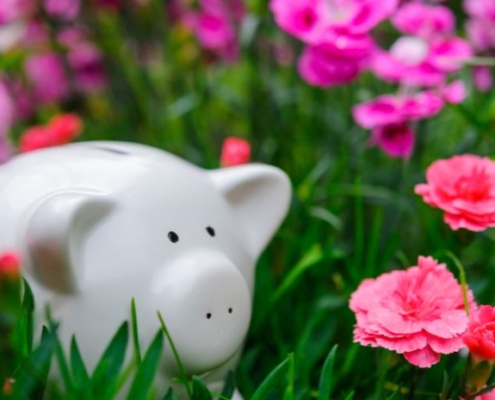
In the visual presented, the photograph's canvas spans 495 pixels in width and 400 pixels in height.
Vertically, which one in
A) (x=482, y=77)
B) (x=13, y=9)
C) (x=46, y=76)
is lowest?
(x=46, y=76)

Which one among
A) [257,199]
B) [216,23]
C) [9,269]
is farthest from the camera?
[216,23]

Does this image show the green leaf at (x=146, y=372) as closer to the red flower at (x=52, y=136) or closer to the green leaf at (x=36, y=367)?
the green leaf at (x=36, y=367)

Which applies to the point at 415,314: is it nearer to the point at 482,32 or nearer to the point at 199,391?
the point at 199,391

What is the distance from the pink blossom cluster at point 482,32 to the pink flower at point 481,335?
2.00ft

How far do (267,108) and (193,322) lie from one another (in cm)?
72

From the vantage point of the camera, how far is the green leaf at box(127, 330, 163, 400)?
691mm

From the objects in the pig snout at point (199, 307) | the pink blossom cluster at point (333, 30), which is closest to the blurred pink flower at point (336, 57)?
the pink blossom cluster at point (333, 30)

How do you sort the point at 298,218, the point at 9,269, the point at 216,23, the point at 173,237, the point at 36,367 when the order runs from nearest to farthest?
the point at 9,269, the point at 36,367, the point at 173,237, the point at 298,218, the point at 216,23

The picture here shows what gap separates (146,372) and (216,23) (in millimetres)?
875

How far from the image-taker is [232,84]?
7.05 ft

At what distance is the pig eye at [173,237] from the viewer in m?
0.79

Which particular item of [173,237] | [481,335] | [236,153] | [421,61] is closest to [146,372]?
[173,237]

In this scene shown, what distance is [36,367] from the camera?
2.25 ft

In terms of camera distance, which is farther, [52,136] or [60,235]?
[52,136]
